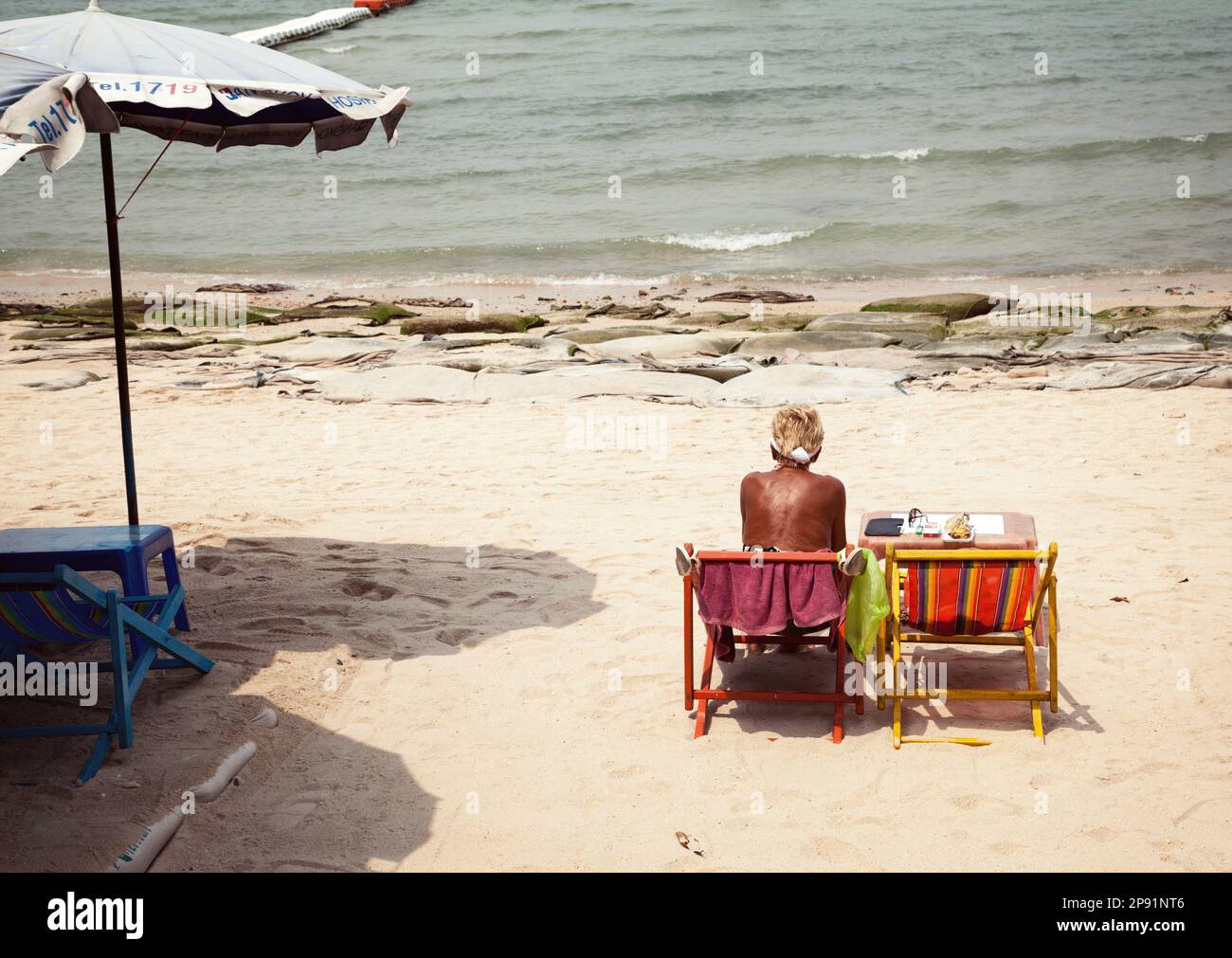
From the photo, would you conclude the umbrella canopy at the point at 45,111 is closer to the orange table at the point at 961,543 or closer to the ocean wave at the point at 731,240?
the orange table at the point at 961,543

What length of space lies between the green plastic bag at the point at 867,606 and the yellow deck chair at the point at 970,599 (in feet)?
0.17

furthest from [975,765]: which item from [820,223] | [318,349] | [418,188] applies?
[418,188]

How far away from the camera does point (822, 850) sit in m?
3.42

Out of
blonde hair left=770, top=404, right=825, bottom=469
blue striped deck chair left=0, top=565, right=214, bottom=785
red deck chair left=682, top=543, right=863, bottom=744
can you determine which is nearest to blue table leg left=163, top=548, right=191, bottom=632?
blue striped deck chair left=0, top=565, right=214, bottom=785

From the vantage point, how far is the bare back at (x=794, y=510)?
4.23m

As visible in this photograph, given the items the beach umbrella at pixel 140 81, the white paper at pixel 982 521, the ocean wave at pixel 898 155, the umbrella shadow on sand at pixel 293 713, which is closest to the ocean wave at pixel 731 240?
the ocean wave at pixel 898 155

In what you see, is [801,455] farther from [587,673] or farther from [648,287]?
[648,287]

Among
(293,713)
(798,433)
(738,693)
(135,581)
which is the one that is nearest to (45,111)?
(135,581)

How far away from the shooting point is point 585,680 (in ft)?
15.2

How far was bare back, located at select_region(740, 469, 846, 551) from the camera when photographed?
4.23 meters

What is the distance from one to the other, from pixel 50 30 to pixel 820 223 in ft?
58.5

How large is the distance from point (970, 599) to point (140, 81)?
3415 millimetres

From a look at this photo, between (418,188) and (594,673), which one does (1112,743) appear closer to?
(594,673)

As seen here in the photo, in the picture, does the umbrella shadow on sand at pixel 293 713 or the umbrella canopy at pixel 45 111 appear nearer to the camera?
the umbrella canopy at pixel 45 111
